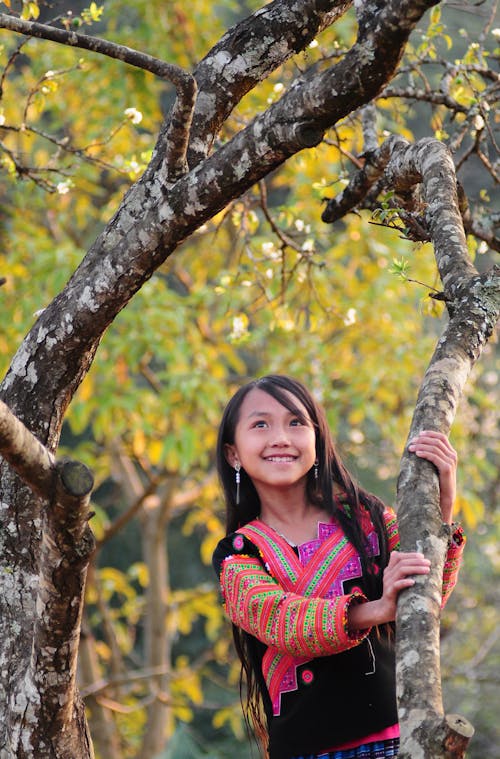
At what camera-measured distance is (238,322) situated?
12.7 ft

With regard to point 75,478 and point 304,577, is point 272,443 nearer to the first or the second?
point 304,577

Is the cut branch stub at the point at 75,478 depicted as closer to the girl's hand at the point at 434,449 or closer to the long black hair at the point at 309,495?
the girl's hand at the point at 434,449

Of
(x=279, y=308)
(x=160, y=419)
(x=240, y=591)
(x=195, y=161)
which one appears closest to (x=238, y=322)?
(x=279, y=308)

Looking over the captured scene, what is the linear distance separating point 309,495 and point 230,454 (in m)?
0.23

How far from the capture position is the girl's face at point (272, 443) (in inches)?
91.8

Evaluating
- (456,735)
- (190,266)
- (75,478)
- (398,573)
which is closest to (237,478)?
(75,478)

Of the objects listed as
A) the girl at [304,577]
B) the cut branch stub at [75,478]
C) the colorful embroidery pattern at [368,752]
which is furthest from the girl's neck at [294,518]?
the cut branch stub at [75,478]

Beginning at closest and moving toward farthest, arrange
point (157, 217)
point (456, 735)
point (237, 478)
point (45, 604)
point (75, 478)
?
point (456, 735) → point (75, 478) → point (45, 604) → point (157, 217) → point (237, 478)

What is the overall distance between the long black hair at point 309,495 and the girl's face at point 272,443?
20mm

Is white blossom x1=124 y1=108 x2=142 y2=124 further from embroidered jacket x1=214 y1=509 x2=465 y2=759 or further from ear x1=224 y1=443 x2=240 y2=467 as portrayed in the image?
embroidered jacket x1=214 y1=509 x2=465 y2=759

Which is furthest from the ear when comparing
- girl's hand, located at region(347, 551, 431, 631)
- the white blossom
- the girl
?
the white blossom

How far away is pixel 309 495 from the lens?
2387 millimetres

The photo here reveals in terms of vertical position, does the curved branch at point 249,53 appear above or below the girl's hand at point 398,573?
above

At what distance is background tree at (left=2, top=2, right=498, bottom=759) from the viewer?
2.06m
